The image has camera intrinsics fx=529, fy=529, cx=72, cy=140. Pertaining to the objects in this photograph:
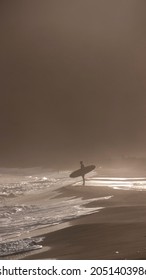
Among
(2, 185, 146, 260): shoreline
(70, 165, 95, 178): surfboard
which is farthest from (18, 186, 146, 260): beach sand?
(70, 165, 95, 178): surfboard

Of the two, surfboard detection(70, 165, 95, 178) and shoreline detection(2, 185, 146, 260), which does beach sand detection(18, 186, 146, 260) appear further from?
surfboard detection(70, 165, 95, 178)

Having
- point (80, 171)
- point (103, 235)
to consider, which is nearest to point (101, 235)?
point (103, 235)

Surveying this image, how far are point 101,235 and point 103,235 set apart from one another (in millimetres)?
87

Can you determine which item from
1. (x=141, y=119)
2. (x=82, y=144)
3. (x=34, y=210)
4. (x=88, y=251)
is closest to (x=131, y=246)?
(x=88, y=251)

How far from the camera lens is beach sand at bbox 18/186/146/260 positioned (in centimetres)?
1362

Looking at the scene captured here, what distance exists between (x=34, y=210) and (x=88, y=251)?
1147 centimetres

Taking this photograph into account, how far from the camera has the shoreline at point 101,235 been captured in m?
13.7

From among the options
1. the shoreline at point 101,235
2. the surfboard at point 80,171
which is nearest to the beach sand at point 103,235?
the shoreline at point 101,235

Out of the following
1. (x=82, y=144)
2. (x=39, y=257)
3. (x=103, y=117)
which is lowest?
(x=39, y=257)
